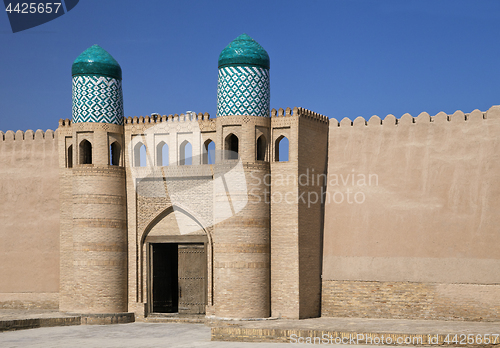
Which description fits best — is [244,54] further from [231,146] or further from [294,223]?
[294,223]

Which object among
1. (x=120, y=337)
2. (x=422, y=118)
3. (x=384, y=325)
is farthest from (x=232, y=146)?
(x=384, y=325)

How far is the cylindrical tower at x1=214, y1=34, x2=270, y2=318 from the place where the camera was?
14828 millimetres

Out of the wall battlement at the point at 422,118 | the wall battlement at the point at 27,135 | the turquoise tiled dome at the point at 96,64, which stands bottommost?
the wall battlement at the point at 27,135

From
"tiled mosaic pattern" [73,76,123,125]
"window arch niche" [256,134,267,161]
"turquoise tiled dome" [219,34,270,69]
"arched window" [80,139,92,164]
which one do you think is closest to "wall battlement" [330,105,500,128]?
"window arch niche" [256,134,267,161]

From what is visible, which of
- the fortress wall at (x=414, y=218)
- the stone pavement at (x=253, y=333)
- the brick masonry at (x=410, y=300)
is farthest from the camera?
the fortress wall at (x=414, y=218)

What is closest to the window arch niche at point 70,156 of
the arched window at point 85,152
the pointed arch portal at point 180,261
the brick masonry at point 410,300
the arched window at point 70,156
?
the arched window at point 70,156

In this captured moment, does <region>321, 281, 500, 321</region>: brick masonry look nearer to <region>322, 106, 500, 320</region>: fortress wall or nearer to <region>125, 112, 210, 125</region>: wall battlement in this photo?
<region>322, 106, 500, 320</region>: fortress wall

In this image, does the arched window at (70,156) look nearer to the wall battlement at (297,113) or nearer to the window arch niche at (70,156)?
the window arch niche at (70,156)

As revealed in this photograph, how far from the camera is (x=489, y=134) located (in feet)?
47.9

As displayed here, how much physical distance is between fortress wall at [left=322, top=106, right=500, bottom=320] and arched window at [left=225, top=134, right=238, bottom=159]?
7.06ft

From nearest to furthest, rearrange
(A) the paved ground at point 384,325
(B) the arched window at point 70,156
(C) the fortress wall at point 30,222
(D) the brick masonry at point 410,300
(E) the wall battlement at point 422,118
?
(A) the paved ground at point 384,325, (D) the brick masonry at point 410,300, (E) the wall battlement at point 422,118, (B) the arched window at point 70,156, (C) the fortress wall at point 30,222

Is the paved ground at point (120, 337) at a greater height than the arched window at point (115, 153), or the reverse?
the arched window at point (115, 153)

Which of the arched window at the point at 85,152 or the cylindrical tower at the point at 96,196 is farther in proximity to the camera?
the arched window at the point at 85,152

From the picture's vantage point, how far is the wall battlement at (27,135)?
17769mm
